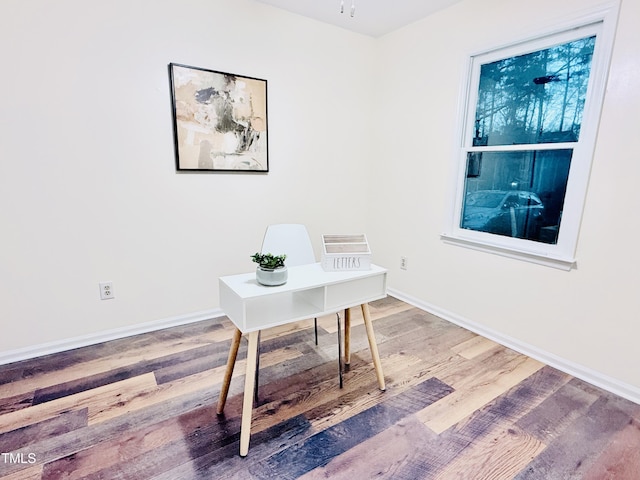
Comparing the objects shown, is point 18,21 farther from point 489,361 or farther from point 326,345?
point 489,361

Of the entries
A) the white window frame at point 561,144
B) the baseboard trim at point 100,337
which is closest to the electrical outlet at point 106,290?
the baseboard trim at point 100,337

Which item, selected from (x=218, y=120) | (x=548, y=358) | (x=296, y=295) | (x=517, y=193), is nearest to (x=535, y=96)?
(x=517, y=193)

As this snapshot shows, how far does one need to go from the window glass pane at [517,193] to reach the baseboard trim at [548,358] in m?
0.74

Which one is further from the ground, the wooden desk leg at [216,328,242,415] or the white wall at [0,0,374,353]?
the white wall at [0,0,374,353]

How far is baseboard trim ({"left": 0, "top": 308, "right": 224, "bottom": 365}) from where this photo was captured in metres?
2.15

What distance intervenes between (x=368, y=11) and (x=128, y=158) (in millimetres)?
2124

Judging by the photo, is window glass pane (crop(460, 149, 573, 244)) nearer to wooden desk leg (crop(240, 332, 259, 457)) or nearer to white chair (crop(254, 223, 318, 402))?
white chair (crop(254, 223, 318, 402))

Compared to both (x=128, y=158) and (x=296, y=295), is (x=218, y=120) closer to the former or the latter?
(x=128, y=158)

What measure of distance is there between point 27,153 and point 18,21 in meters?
0.71

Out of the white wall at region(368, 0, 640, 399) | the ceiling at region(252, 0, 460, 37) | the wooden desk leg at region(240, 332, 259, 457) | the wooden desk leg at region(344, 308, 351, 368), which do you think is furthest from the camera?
the ceiling at region(252, 0, 460, 37)

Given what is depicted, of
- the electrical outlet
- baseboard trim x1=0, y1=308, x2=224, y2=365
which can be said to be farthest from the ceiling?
baseboard trim x1=0, y1=308, x2=224, y2=365

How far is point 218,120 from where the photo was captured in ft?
8.21

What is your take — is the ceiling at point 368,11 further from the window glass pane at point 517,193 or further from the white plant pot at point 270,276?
the white plant pot at point 270,276

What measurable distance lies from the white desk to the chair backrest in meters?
0.32
